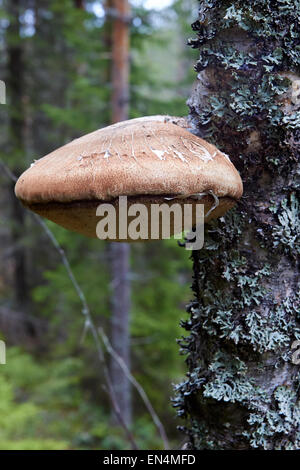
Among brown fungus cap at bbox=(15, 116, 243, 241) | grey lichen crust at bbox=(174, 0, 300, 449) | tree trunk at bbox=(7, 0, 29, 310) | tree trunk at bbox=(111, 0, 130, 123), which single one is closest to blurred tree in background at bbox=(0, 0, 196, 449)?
tree trunk at bbox=(7, 0, 29, 310)

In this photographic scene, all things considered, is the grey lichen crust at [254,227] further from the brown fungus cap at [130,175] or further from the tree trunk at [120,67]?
the tree trunk at [120,67]

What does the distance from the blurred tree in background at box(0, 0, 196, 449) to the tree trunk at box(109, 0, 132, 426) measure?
0.89 feet

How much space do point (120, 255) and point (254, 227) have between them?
4.87 meters

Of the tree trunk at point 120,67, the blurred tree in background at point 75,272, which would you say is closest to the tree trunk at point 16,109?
the blurred tree in background at point 75,272

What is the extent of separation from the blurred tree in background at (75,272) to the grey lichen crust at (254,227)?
3.47 metres

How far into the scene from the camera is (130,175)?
1.03 meters

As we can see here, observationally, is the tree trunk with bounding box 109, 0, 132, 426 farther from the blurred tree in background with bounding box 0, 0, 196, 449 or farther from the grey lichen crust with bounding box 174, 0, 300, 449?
the grey lichen crust with bounding box 174, 0, 300, 449

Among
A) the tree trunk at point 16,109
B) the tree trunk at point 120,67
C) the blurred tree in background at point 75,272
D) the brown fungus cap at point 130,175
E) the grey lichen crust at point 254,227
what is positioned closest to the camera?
the brown fungus cap at point 130,175

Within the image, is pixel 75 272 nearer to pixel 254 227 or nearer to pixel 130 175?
pixel 254 227

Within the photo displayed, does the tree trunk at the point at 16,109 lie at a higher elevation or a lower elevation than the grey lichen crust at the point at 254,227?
higher

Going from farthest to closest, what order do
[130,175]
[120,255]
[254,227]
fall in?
1. [120,255]
2. [254,227]
3. [130,175]

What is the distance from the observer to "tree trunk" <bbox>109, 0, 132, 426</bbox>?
559cm

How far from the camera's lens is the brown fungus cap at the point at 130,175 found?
1035 millimetres

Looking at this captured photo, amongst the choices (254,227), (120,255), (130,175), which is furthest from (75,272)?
(130,175)
